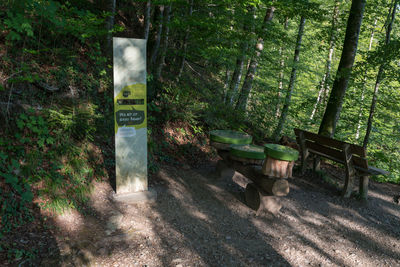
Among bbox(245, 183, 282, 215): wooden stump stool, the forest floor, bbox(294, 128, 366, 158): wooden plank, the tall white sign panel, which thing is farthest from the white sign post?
bbox(294, 128, 366, 158): wooden plank

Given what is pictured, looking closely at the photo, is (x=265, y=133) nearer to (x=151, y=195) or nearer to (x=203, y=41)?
(x=203, y=41)

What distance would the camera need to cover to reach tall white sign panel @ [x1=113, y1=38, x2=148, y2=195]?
4.16 m

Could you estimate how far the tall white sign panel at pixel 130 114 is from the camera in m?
4.16

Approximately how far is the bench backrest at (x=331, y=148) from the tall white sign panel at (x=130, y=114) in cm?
394

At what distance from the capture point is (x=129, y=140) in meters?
4.39

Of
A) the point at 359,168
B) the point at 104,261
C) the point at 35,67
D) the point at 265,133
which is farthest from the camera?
the point at 265,133

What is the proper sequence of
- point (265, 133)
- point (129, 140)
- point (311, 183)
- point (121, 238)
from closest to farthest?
point (121, 238) < point (129, 140) < point (311, 183) < point (265, 133)

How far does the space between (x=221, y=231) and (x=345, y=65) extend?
18.4 feet

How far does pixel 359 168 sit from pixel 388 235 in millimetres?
1370

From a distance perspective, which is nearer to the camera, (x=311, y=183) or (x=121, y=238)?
(x=121, y=238)

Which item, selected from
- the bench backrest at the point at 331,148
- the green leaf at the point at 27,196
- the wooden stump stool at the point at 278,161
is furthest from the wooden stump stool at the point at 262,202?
the green leaf at the point at 27,196

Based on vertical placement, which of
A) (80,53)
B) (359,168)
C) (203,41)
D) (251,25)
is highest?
(251,25)

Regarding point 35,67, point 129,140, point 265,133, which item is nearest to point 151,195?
point 129,140

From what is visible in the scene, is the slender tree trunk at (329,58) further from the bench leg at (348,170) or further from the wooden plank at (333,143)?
the bench leg at (348,170)
